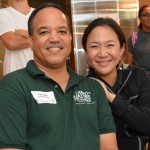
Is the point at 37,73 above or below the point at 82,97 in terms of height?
above

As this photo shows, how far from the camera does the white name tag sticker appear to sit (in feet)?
4.73

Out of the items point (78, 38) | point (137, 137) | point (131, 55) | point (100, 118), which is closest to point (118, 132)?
point (137, 137)

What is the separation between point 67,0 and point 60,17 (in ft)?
12.9

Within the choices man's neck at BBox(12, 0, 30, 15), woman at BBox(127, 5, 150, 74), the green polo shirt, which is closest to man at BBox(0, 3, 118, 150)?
the green polo shirt

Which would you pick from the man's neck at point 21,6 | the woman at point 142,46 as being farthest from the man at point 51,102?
the woman at point 142,46

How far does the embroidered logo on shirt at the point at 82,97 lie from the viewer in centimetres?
155

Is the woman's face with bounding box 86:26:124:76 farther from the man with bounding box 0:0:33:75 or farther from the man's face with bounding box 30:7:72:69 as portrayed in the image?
the man with bounding box 0:0:33:75

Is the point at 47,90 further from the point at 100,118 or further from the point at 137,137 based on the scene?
the point at 137,137

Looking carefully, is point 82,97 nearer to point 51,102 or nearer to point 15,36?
point 51,102

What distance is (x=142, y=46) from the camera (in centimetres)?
365

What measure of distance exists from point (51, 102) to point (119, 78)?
657 millimetres

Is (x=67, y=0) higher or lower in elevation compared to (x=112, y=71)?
higher

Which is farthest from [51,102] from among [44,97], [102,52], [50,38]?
[102,52]

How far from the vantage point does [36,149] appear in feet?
4.62
